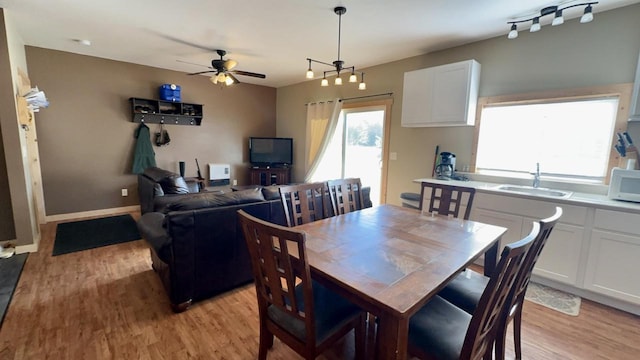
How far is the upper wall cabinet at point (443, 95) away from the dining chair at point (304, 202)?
1.96m

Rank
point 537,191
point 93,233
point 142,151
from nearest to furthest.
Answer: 1. point 537,191
2. point 93,233
3. point 142,151

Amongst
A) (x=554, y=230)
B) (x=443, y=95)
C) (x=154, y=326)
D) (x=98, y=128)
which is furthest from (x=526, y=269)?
(x=98, y=128)

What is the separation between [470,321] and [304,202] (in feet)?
4.43

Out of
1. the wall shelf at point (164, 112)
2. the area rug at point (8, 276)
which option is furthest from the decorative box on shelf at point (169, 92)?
the area rug at point (8, 276)

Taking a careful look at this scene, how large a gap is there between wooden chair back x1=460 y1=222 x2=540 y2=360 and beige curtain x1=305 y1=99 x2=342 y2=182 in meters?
4.27

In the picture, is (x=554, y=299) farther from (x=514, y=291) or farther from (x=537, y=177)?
(x=514, y=291)

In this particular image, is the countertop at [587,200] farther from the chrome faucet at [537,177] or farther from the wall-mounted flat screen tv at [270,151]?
the wall-mounted flat screen tv at [270,151]

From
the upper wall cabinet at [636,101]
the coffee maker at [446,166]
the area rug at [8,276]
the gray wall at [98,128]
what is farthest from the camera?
the gray wall at [98,128]

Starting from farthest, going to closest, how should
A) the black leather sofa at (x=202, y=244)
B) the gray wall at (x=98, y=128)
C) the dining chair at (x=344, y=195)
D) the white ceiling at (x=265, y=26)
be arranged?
1. the gray wall at (x=98, y=128)
2. the white ceiling at (x=265, y=26)
3. the dining chair at (x=344, y=195)
4. the black leather sofa at (x=202, y=244)

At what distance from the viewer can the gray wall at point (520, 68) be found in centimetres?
254

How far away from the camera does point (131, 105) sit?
4.73m

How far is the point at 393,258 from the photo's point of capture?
4.62 ft

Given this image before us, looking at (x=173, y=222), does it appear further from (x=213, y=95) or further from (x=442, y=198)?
(x=213, y=95)

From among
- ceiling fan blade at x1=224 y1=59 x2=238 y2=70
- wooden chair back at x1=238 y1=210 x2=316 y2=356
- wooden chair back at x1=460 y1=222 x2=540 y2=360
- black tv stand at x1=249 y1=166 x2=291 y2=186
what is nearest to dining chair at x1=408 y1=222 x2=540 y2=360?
wooden chair back at x1=460 y1=222 x2=540 y2=360
